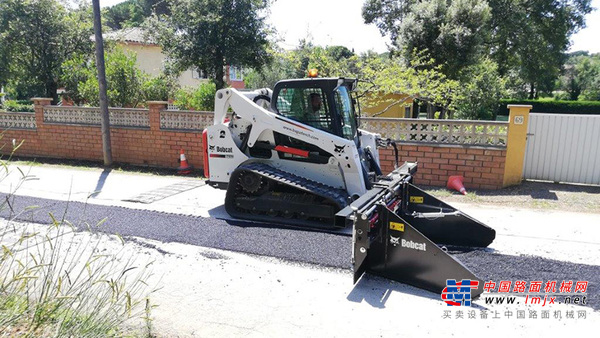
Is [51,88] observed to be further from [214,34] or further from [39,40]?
[214,34]

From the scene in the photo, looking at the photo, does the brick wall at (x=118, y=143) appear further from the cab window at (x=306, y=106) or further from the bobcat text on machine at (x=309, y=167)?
the cab window at (x=306, y=106)

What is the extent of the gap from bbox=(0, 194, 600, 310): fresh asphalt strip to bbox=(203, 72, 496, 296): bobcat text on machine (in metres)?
0.32

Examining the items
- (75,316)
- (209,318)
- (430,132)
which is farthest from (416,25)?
(75,316)

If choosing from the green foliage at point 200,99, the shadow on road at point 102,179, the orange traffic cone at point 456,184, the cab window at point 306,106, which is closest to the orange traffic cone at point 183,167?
the shadow on road at point 102,179

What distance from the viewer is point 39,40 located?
1571 cm

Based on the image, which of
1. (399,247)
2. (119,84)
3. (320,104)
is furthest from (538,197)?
(119,84)

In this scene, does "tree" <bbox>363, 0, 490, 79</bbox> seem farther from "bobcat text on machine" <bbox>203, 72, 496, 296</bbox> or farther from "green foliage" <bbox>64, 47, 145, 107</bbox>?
"green foliage" <bbox>64, 47, 145, 107</bbox>

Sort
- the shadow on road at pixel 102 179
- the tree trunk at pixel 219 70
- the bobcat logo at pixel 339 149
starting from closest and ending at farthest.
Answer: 1. the bobcat logo at pixel 339 149
2. the shadow on road at pixel 102 179
3. the tree trunk at pixel 219 70

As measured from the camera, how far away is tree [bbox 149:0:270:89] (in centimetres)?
1407

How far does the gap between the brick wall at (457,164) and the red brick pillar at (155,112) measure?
19.5ft

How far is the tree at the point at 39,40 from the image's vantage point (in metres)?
15.4

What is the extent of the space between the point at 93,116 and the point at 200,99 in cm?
355

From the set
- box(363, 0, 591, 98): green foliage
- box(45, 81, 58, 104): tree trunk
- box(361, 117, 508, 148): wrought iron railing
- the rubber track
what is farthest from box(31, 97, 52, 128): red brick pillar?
box(363, 0, 591, 98): green foliage

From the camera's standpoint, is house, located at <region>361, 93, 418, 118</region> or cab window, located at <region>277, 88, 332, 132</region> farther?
house, located at <region>361, 93, 418, 118</region>
